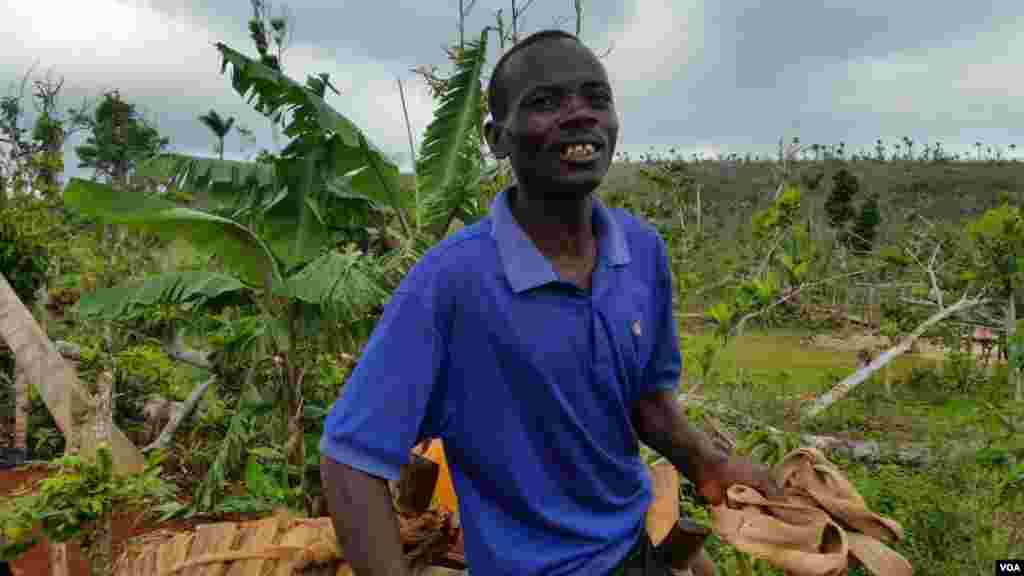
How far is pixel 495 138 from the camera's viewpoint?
154 centimetres

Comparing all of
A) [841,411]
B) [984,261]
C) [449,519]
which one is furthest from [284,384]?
[841,411]

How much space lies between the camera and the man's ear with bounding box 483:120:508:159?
1517 millimetres

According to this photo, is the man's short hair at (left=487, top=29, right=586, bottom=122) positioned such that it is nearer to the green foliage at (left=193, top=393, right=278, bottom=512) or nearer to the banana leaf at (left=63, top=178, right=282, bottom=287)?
the banana leaf at (left=63, top=178, right=282, bottom=287)

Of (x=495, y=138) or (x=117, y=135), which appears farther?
(x=117, y=135)

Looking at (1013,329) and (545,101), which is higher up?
(545,101)

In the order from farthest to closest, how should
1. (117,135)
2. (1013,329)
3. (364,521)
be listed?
(117,135) < (1013,329) < (364,521)

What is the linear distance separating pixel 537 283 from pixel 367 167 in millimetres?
3845

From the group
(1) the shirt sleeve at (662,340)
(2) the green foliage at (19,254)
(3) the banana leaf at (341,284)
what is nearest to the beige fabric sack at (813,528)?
(1) the shirt sleeve at (662,340)

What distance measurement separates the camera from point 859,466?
5609 mm

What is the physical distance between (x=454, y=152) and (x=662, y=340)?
3.40 m

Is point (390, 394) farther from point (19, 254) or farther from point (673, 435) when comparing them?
point (19, 254)

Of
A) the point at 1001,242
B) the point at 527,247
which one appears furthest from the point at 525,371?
the point at 1001,242

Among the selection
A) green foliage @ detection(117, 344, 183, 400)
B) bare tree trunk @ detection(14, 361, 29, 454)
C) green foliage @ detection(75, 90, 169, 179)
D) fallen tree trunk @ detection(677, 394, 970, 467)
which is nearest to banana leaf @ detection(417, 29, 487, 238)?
fallen tree trunk @ detection(677, 394, 970, 467)

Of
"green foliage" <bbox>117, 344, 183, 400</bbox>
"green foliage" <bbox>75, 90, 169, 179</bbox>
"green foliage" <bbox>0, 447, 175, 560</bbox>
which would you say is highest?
"green foliage" <bbox>75, 90, 169, 179</bbox>
